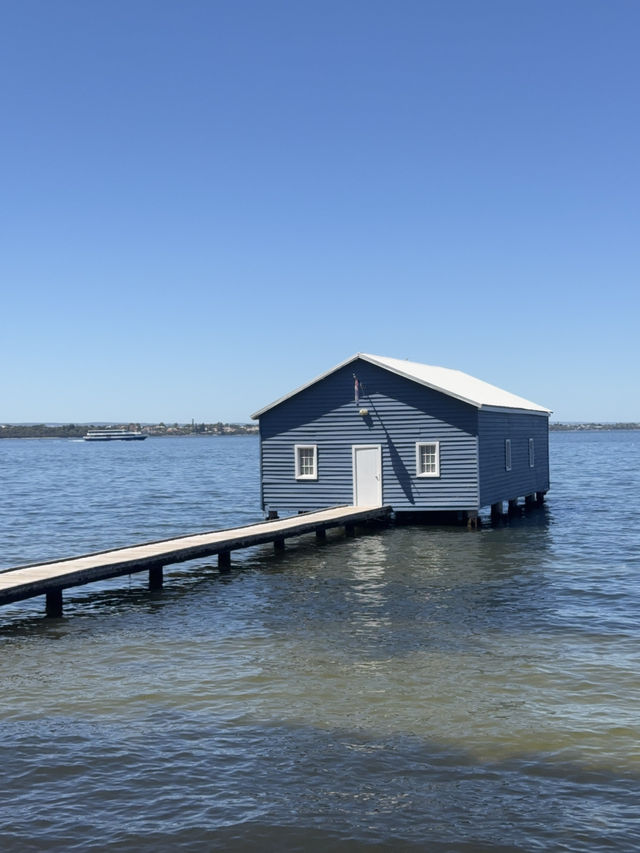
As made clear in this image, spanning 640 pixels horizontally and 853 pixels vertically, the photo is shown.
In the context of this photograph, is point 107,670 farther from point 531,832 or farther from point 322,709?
point 531,832

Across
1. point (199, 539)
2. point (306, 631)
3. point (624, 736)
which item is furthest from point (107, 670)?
point (199, 539)

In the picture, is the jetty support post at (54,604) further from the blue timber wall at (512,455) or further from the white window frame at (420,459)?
the blue timber wall at (512,455)

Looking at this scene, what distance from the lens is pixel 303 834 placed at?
353 inches

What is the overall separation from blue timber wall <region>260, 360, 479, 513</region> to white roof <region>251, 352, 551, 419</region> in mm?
298

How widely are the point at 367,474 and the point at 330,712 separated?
846 inches

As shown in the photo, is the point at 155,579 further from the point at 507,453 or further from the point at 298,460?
the point at 507,453

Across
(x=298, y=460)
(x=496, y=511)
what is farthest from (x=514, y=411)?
(x=298, y=460)

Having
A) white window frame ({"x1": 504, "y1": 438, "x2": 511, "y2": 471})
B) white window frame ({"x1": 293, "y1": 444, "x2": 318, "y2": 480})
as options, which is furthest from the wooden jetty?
white window frame ({"x1": 504, "y1": 438, "x2": 511, "y2": 471})

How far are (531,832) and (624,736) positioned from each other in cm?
304

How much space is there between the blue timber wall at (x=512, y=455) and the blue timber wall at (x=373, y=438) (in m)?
0.88

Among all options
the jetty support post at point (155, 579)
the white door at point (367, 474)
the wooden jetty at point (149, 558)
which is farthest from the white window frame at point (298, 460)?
the jetty support post at point (155, 579)

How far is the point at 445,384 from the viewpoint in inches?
1373

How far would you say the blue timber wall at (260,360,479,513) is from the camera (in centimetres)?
3253

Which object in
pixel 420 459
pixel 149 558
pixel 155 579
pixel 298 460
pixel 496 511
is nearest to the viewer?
pixel 149 558
